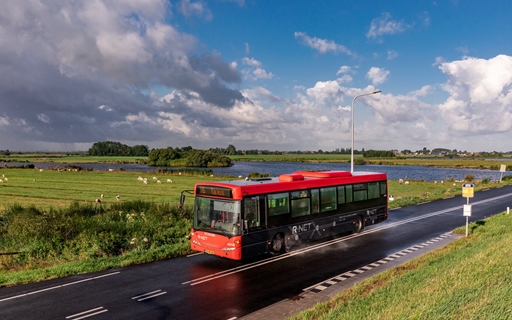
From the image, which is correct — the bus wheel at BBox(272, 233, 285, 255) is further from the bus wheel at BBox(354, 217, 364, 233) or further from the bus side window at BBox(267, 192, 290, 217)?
the bus wheel at BBox(354, 217, 364, 233)

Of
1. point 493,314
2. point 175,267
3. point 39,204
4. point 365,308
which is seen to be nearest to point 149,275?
point 175,267

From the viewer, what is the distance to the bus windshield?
14.6 metres

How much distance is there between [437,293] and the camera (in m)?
9.02

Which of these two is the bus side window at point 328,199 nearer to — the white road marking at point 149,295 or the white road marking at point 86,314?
the white road marking at point 149,295

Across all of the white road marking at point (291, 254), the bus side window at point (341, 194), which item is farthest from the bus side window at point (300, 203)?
the bus side window at point (341, 194)

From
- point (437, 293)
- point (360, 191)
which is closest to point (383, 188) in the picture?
point (360, 191)

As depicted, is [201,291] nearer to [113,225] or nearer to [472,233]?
[113,225]

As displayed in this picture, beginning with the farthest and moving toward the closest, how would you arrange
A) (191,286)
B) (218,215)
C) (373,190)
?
1. (373,190)
2. (218,215)
3. (191,286)

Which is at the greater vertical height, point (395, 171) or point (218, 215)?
point (218, 215)

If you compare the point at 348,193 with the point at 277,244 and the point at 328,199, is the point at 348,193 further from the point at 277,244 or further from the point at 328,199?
the point at 277,244

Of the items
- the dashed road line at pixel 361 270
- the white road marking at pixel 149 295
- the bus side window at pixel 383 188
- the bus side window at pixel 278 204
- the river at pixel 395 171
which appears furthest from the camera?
the river at pixel 395 171

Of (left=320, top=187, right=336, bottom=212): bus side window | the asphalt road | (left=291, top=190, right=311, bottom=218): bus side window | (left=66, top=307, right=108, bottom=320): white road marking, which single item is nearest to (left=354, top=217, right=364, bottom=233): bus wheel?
the asphalt road

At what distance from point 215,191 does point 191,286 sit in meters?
4.02

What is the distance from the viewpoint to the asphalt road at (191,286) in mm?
10492
